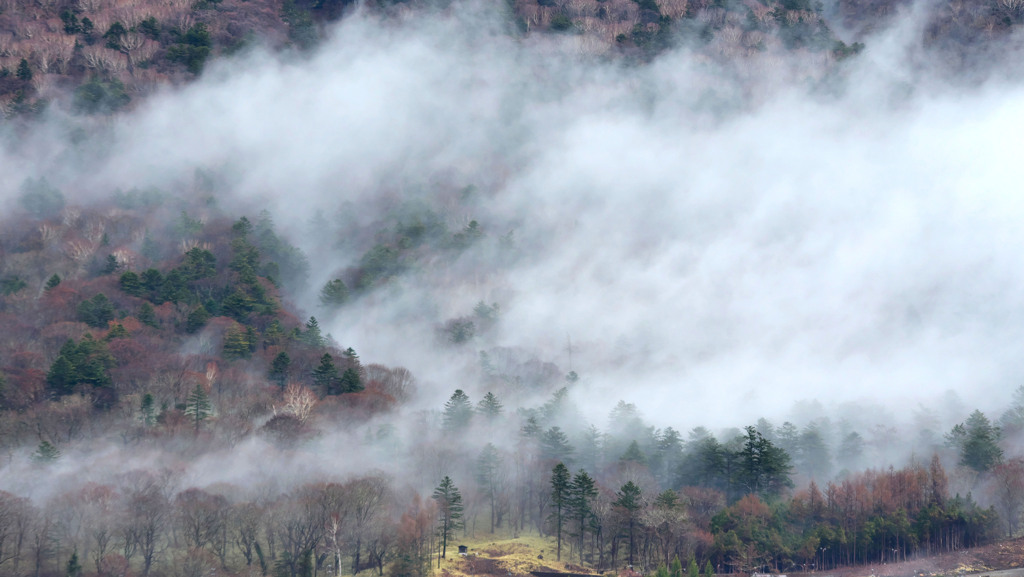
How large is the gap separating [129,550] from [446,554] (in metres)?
33.4

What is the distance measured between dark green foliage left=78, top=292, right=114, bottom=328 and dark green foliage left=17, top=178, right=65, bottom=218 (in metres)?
50.3

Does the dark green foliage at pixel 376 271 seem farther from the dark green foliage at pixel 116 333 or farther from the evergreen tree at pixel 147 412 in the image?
the evergreen tree at pixel 147 412

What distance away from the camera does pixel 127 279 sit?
6181 inches

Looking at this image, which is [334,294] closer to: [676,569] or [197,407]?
[197,407]

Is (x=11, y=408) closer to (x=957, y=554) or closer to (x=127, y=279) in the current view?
(x=127, y=279)

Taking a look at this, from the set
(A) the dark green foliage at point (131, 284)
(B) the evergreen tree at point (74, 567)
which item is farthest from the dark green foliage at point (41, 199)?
(B) the evergreen tree at point (74, 567)

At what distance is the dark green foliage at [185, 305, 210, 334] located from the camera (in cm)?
15062

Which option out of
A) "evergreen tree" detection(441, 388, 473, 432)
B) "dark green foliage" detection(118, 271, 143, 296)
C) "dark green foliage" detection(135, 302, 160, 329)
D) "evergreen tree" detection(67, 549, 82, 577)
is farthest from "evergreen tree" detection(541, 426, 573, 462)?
"dark green foliage" detection(118, 271, 143, 296)

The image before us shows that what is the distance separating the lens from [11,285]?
159 m

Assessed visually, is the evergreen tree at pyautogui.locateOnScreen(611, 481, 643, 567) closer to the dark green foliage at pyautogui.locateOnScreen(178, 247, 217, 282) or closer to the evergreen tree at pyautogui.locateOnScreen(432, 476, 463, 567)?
the evergreen tree at pyautogui.locateOnScreen(432, 476, 463, 567)

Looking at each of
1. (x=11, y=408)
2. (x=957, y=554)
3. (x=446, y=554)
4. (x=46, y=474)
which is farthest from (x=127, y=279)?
(x=957, y=554)

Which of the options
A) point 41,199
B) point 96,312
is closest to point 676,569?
point 96,312

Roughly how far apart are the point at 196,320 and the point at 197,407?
102 feet

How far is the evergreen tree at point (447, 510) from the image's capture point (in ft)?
361
